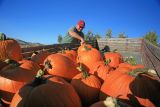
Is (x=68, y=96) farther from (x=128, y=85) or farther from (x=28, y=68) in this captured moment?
(x=28, y=68)

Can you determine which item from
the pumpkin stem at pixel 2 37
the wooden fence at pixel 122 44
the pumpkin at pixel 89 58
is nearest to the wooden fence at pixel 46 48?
the pumpkin stem at pixel 2 37

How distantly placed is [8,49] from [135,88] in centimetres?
205

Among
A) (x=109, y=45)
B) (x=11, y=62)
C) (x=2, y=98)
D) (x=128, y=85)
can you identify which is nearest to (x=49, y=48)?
(x=11, y=62)

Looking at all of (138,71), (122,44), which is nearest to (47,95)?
(138,71)

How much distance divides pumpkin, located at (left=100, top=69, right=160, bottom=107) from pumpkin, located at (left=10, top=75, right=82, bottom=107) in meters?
0.42

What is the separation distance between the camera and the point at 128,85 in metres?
2.46

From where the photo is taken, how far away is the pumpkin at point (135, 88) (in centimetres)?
228

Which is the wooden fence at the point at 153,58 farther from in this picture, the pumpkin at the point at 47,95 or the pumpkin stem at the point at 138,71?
the pumpkin at the point at 47,95

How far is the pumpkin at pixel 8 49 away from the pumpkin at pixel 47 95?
60.1 inches

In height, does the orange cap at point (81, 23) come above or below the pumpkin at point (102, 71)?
above

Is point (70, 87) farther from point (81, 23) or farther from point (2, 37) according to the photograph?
point (81, 23)

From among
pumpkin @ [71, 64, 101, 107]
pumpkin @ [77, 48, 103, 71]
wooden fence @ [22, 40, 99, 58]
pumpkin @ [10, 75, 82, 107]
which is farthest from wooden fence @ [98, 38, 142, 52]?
pumpkin @ [10, 75, 82, 107]

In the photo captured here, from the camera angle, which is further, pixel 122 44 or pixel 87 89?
pixel 122 44

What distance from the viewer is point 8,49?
371cm
